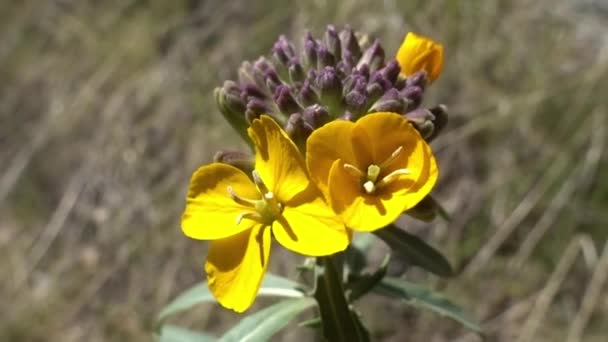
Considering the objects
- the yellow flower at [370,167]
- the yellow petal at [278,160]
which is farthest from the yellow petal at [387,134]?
the yellow petal at [278,160]

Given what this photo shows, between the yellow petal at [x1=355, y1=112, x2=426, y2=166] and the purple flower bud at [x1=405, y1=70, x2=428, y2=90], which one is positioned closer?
the yellow petal at [x1=355, y1=112, x2=426, y2=166]

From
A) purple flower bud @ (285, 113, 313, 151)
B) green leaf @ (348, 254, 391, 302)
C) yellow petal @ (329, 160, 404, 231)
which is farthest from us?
green leaf @ (348, 254, 391, 302)

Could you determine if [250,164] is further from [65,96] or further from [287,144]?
[65,96]

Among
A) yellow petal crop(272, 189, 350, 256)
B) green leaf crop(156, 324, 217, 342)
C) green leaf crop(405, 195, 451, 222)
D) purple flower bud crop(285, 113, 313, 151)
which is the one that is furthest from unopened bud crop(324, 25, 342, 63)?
green leaf crop(156, 324, 217, 342)

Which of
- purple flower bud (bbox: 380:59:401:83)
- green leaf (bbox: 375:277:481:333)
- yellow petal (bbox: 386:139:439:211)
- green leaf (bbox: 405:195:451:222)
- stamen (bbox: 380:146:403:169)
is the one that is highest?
purple flower bud (bbox: 380:59:401:83)

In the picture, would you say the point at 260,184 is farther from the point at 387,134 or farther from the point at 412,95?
the point at 412,95

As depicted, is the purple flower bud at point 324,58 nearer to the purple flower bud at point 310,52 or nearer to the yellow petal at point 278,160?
the purple flower bud at point 310,52

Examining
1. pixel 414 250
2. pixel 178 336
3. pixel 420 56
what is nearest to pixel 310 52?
pixel 420 56

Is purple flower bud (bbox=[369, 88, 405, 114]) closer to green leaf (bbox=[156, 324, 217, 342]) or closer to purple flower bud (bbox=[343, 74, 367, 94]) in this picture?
purple flower bud (bbox=[343, 74, 367, 94])
